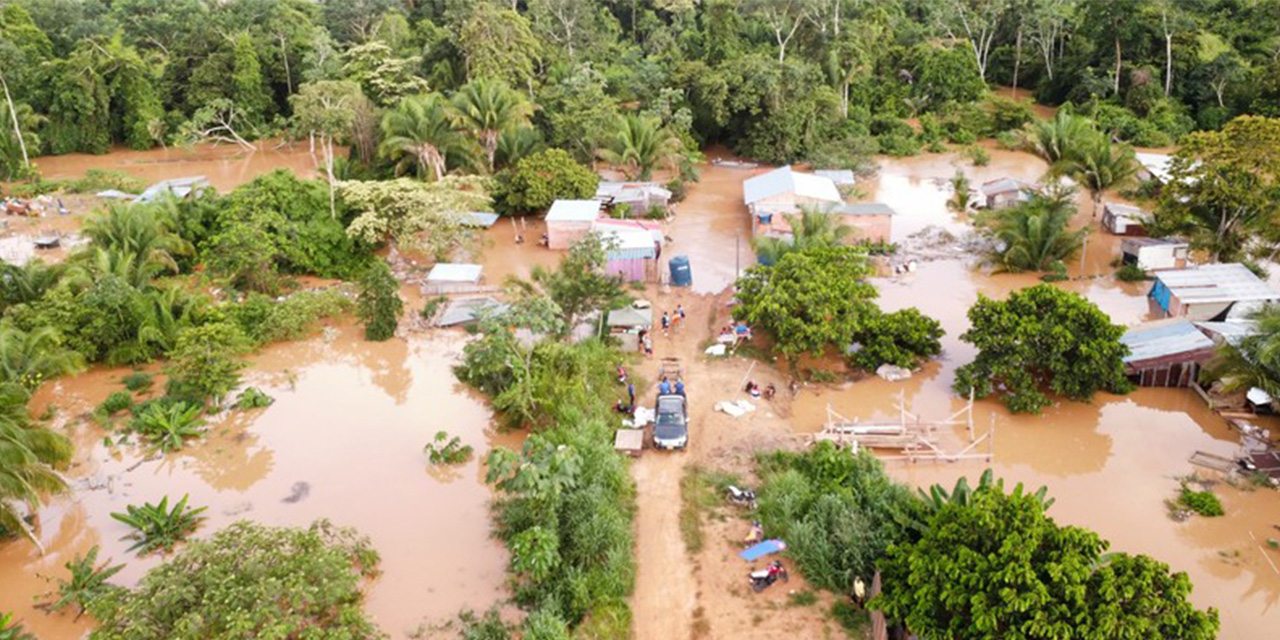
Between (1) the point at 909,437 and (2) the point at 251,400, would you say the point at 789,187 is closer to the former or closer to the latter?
(1) the point at 909,437

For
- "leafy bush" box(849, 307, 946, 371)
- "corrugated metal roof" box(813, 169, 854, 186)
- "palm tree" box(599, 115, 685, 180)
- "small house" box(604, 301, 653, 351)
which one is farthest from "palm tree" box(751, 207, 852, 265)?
"palm tree" box(599, 115, 685, 180)

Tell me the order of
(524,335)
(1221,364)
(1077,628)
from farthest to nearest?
1. (524,335)
2. (1221,364)
3. (1077,628)

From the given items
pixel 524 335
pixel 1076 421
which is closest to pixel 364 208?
pixel 524 335

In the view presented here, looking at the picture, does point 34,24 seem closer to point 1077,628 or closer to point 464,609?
point 464,609

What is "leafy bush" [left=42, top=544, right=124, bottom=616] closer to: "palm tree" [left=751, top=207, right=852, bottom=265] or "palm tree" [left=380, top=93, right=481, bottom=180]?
"palm tree" [left=751, top=207, right=852, bottom=265]

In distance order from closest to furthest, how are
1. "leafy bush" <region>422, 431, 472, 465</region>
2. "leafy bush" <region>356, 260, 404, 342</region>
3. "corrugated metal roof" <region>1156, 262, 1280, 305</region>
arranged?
"leafy bush" <region>422, 431, 472, 465</region>
"corrugated metal roof" <region>1156, 262, 1280, 305</region>
"leafy bush" <region>356, 260, 404, 342</region>

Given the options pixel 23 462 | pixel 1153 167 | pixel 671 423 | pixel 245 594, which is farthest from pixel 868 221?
pixel 23 462

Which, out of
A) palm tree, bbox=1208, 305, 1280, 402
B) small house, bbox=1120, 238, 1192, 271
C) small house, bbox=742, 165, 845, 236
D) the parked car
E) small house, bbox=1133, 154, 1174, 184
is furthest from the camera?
small house, bbox=1133, 154, 1174, 184
